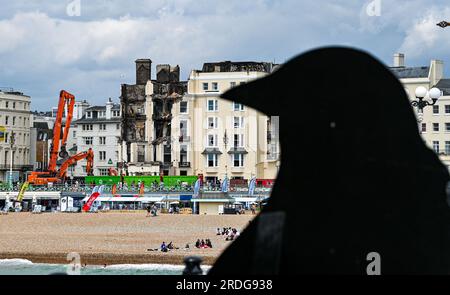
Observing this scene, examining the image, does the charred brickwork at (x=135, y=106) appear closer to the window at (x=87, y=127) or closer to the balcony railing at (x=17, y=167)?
the window at (x=87, y=127)

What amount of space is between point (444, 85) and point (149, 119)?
31973mm

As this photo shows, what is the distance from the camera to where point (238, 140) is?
98.8 metres

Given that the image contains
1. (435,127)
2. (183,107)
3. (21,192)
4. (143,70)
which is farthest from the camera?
(143,70)

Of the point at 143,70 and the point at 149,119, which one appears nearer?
the point at 149,119

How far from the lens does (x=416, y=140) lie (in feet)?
39.0

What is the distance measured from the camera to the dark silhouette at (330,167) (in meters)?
11.1

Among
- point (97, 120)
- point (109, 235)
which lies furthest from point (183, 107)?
point (109, 235)

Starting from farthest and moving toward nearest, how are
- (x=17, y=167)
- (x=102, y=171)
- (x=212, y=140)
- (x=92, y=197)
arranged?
(x=17, y=167)
(x=102, y=171)
(x=212, y=140)
(x=92, y=197)

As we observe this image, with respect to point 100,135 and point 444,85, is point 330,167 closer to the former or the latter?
point 444,85

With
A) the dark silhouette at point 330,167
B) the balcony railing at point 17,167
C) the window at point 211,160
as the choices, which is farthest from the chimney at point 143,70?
the dark silhouette at point 330,167

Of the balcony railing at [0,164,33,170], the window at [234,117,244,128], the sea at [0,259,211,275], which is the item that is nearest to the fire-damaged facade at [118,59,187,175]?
the window at [234,117,244,128]

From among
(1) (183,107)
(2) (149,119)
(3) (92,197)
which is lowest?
(3) (92,197)

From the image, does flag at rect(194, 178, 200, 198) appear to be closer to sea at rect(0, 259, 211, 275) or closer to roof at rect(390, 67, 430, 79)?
roof at rect(390, 67, 430, 79)

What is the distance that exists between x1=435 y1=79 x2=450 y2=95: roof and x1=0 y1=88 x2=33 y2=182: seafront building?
55459mm
